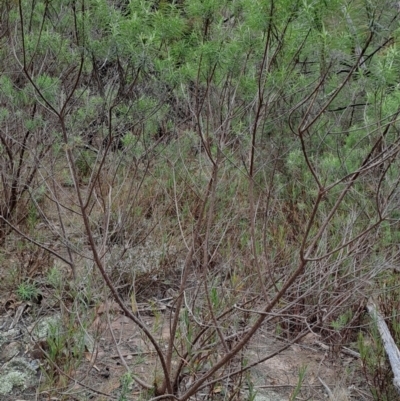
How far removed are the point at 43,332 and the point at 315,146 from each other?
251 centimetres

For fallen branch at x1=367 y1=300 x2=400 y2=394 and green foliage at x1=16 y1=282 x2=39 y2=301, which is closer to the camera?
fallen branch at x1=367 y1=300 x2=400 y2=394

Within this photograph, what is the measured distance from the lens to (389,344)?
2.81 m

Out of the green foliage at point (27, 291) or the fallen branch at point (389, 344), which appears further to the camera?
the green foliage at point (27, 291)

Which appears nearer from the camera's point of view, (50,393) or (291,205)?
(50,393)

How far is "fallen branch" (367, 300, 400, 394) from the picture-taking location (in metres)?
2.55

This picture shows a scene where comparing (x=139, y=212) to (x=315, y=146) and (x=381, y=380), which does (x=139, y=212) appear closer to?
(x=315, y=146)

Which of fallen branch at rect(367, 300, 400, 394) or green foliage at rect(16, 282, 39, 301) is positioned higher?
fallen branch at rect(367, 300, 400, 394)

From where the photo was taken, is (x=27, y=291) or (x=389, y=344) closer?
(x=389, y=344)

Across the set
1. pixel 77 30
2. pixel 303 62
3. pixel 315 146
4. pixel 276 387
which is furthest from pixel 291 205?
pixel 77 30

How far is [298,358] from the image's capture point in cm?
317

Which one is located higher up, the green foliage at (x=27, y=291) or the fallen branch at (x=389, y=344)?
the fallen branch at (x=389, y=344)

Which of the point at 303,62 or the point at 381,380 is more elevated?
the point at 303,62

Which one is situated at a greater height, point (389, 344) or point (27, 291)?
point (389, 344)

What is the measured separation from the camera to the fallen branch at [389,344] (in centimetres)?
255
